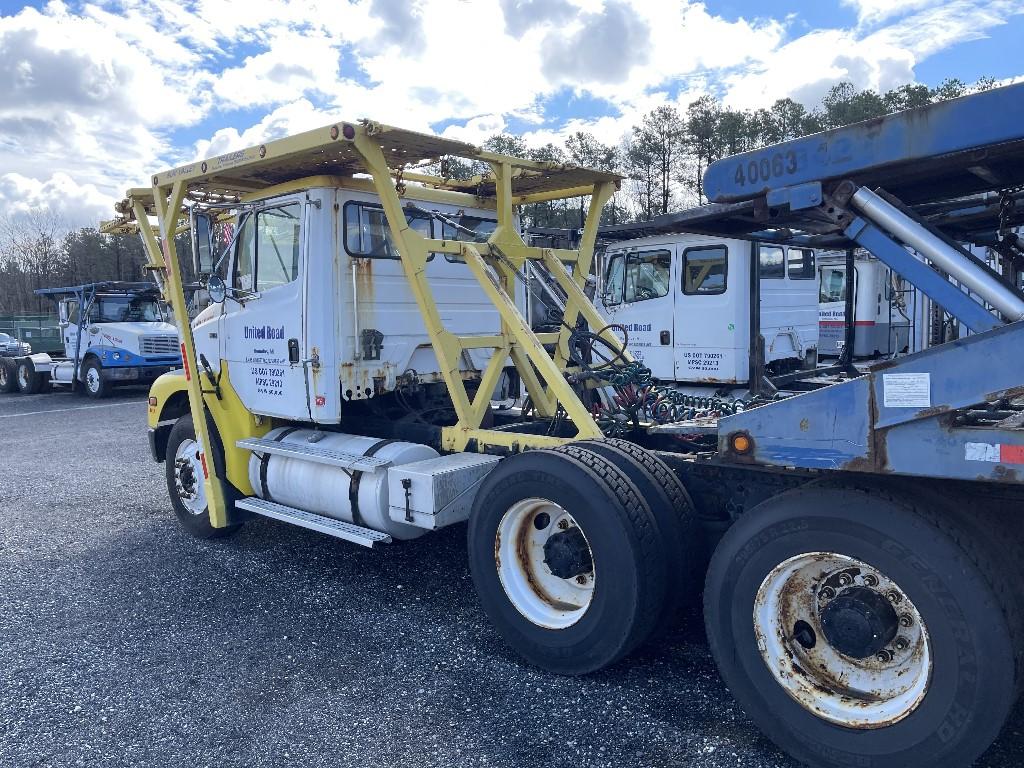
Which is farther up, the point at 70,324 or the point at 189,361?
the point at 70,324

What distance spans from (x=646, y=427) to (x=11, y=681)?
11.8 ft

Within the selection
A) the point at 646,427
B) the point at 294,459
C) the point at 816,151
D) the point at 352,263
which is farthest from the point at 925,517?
the point at 294,459

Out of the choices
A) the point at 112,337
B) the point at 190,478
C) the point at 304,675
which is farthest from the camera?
the point at 112,337

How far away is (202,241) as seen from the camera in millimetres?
5914

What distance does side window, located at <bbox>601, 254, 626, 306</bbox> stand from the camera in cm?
1040

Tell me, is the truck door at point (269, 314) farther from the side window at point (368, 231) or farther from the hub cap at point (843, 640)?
the hub cap at point (843, 640)

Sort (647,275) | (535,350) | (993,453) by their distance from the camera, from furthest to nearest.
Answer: (647,275), (535,350), (993,453)

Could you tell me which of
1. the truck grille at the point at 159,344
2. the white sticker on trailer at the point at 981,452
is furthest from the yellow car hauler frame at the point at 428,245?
the truck grille at the point at 159,344

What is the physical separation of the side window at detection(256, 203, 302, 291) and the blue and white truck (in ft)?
40.3

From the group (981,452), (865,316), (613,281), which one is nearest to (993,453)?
(981,452)

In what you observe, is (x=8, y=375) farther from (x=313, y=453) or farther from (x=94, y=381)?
(x=313, y=453)

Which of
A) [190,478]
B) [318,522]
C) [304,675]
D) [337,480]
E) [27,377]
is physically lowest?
[304,675]

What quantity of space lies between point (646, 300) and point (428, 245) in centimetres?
581

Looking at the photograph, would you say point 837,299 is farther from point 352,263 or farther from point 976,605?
point 976,605
